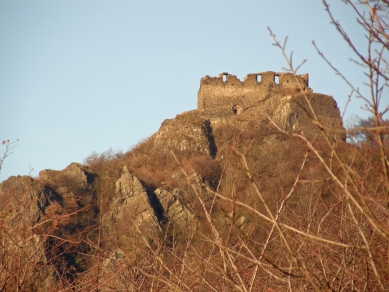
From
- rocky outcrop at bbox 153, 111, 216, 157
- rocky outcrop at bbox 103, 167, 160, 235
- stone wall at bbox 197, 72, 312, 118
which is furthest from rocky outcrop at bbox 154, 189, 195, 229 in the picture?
stone wall at bbox 197, 72, 312, 118

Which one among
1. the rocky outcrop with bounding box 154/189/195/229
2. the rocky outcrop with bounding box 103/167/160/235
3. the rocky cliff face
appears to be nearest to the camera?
the rocky outcrop with bounding box 154/189/195/229

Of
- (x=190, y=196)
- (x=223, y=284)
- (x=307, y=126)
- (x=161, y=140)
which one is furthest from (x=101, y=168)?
(x=223, y=284)

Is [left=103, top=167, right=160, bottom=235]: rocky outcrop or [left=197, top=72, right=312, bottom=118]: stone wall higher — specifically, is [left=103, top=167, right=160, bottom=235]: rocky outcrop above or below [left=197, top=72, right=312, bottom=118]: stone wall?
below

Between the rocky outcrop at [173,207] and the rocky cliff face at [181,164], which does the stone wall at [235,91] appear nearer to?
the rocky cliff face at [181,164]

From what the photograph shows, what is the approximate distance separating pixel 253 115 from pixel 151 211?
26.7 feet

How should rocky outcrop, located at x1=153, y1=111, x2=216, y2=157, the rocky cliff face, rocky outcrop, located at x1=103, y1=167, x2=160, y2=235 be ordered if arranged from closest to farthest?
rocky outcrop, located at x1=103, y1=167, x2=160, y2=235, the rocky cliff face, rocky outcrop, located at x1=153, y1=111, x2=216, y2=157

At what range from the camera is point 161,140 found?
3120 cm

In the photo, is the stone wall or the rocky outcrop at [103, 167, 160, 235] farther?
the stone wall

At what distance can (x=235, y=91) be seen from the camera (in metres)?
32.4

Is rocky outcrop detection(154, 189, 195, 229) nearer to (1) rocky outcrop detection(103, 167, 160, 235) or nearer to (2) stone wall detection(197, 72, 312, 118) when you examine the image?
(1) rocky outcrop detection(103, 167, 160, 235)

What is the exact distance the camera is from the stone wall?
31.9m

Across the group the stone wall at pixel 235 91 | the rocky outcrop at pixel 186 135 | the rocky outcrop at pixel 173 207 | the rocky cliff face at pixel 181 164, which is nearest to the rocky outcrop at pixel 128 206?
the rocky cliff face at pixel 181 164

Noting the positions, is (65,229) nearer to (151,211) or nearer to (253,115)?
(151,211)

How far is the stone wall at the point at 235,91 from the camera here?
31.9 meters
